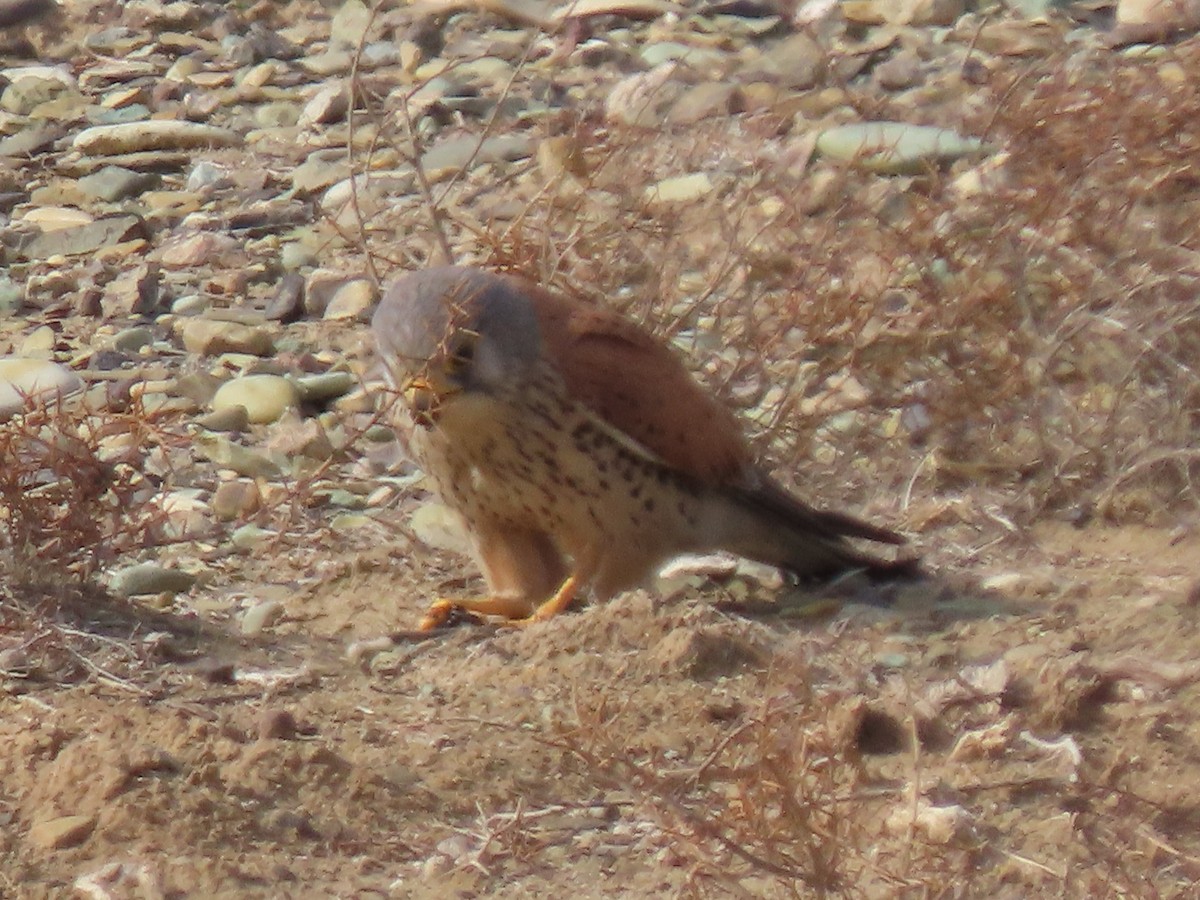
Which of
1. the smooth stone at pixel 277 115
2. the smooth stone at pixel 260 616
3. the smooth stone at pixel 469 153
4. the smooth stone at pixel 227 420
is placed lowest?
the smooth stone at pixel 260 616

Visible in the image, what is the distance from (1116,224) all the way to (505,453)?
134 centimetres

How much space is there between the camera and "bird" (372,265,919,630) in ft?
13.5

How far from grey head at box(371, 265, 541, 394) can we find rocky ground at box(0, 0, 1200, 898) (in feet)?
1.12

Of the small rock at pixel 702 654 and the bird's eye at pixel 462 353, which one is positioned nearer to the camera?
the small rock at pixel 702 654

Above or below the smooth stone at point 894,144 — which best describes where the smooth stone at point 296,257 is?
below

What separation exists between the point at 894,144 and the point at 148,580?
7.17 feet

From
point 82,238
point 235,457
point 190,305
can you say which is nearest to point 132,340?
point 190,305

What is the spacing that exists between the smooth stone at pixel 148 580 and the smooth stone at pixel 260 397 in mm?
880

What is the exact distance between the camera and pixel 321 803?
3.29m

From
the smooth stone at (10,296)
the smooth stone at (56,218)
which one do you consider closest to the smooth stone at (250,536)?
the smooth stone at (10,296)

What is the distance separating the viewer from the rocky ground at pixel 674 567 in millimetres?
3166

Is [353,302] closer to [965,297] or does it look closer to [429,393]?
[429,393]

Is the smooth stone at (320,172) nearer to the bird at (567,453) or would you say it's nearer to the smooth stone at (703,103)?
the smooth stone at (703,103)

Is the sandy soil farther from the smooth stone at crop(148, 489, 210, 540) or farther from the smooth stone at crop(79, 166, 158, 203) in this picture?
the smooth stone at crop(79, 166, 158, 203)
